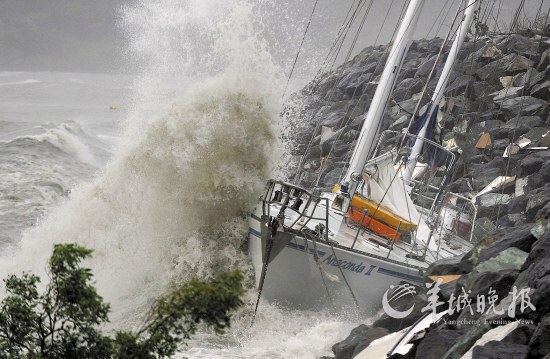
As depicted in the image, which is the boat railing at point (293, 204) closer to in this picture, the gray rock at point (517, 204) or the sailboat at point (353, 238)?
the sailboat at point (353, 238)

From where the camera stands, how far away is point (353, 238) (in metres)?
13.0

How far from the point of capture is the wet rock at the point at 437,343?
23.8 feet

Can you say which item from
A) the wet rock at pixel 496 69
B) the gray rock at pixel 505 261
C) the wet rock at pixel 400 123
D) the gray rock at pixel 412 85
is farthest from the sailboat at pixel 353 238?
the gray rock at pixel 412 85

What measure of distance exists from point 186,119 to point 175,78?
33.8 ft

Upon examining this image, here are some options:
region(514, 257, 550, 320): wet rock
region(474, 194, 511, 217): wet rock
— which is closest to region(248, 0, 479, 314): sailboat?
region(514, 257, 550, 320): wet rock

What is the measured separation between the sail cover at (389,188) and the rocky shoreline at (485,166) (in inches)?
51.8

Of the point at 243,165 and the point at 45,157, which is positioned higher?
the point at 243,165

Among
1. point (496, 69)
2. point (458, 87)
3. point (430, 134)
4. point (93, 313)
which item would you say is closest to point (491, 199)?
point (430, 134)

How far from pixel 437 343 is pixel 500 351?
1192 mm

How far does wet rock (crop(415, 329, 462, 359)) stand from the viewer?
726cm

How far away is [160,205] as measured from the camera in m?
13.6

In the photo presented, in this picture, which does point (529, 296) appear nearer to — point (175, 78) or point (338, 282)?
point (338, 282)

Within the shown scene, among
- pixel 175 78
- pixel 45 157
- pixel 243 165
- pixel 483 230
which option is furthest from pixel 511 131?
pixel 45 157

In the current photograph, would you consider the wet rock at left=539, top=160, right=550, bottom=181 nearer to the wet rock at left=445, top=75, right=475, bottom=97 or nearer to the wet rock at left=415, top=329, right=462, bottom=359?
the wet rock at left=445, top=75, right=475, bottom=97
